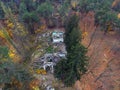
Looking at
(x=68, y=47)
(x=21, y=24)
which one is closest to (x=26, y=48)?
(x=68, y=47)

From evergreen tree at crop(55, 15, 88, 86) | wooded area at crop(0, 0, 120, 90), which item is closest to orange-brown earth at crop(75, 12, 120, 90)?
wooded area at crop(0, 0, 120, 90)

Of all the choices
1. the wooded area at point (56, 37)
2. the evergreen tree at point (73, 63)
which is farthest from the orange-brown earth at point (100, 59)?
the evergreen tree at point (73, 63)

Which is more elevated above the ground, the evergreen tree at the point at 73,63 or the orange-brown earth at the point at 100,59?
the evergreen tree at the point at 73,63

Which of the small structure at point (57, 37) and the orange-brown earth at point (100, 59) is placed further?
the small structure at point (57, 37)

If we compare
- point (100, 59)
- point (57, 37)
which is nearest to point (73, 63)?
point (100, 59)

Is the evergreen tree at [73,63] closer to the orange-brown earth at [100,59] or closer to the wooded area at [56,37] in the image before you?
the wooded area at [56,37]

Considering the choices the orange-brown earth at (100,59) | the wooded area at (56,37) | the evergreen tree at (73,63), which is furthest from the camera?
the orange-brown earth at (100,59)

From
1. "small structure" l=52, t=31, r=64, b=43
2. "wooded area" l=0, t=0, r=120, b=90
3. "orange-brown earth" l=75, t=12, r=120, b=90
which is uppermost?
"wooded area" l=0, t=0, r=120, b=90

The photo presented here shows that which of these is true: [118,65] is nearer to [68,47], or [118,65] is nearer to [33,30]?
[68,47]

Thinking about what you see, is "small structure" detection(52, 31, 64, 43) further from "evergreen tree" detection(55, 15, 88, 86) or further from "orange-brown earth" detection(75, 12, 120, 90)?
"evergreen tree" detection(55, 15, 88, 86)
